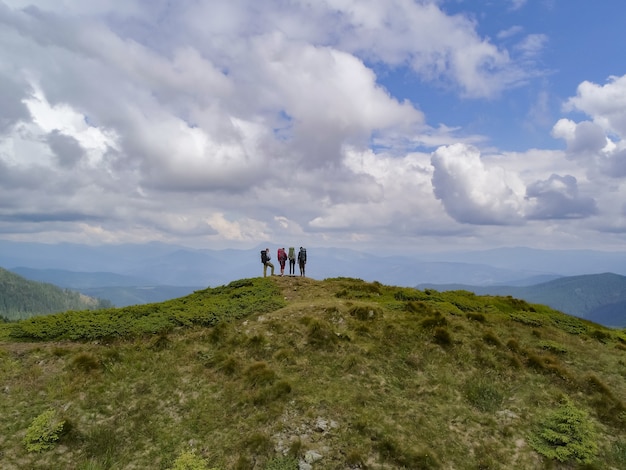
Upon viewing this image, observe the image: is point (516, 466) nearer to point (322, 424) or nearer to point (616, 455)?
point (616, 455)

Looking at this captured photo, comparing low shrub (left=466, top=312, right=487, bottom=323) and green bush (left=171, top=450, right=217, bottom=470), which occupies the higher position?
low shrub (left=466, top=312, right=487, bottom=323)

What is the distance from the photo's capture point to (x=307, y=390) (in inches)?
683

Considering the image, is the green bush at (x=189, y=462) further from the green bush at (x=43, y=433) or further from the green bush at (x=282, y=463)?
the green bush at (x=43, y=433)

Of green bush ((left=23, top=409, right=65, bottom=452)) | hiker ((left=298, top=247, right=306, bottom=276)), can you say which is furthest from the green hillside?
hiker ((left=298, top=247, right=306, bottom=276))

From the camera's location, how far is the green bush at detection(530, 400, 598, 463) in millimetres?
14422

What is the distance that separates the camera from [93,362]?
63.7ft

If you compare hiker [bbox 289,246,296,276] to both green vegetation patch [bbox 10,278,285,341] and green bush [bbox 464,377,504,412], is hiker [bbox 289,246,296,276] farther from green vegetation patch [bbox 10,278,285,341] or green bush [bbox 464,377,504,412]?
green bush [bbox 464,377,504,412]

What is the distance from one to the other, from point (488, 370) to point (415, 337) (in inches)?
174

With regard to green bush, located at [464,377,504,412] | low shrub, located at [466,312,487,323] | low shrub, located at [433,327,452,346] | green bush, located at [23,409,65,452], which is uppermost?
low shrub, located at [466,312,487,323]

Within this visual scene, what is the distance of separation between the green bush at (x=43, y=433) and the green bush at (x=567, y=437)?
19.8m

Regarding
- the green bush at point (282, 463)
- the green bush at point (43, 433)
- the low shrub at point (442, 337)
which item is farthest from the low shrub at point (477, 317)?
the green bush at point (43, 433)

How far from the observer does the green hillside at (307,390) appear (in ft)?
47.0

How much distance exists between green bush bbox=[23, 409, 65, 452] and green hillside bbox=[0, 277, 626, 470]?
0.05m

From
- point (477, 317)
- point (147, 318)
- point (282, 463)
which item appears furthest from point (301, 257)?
point (282, 463)
